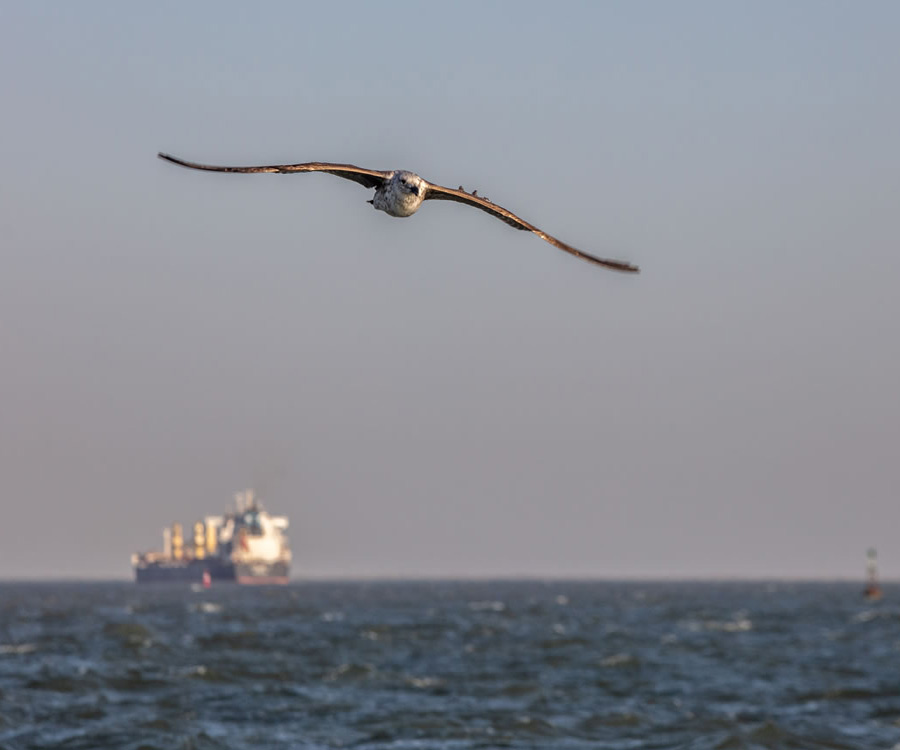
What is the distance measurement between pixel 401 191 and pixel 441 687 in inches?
1727

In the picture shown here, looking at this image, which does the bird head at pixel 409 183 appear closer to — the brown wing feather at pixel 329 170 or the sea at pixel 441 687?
the brown wing feather at pixel 329 170

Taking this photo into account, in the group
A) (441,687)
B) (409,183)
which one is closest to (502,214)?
(409,183)

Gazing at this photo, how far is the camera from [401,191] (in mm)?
13422

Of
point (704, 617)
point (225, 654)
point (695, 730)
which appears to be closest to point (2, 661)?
point (225, 654)

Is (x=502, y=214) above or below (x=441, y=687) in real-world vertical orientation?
above

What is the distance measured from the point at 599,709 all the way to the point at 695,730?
547 centimetres

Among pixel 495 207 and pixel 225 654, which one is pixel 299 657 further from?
pixel 495 207

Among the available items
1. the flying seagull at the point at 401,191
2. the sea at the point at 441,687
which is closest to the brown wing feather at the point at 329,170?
the flying seagull at the point at 401,191

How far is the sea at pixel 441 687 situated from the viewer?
140ft

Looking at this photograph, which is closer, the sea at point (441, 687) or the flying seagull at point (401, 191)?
the flying seagull at point (401, 191)

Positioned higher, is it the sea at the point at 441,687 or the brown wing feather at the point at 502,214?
the brown wing feather at the point at 502,214

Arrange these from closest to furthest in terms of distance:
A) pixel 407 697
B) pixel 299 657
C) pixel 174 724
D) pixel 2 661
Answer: pixel 174 724, pixel 407 697, pixel 2 661, pixel 299 657

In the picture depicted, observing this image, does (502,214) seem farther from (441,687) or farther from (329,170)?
(441,687)

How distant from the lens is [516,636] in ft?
285
